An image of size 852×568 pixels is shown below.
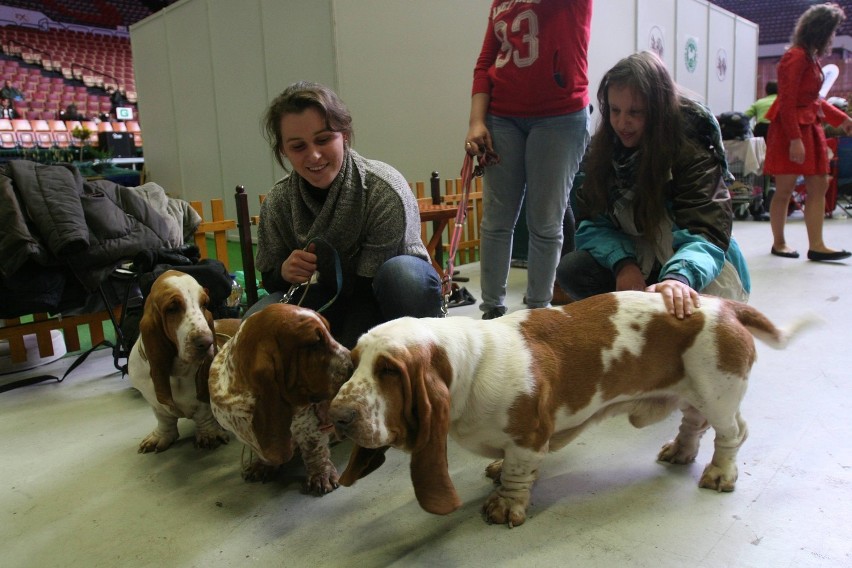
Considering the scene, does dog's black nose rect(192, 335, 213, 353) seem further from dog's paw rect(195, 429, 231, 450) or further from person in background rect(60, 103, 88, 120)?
person in background rect(60, 103, 88, 120)

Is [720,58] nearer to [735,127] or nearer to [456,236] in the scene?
[735,127]

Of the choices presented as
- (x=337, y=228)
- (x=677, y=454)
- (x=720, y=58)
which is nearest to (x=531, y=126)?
(x=337, y=228)

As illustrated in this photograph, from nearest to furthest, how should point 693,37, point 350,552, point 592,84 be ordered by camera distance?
1. point 350,552
2. point 592,84
3. point 693,37

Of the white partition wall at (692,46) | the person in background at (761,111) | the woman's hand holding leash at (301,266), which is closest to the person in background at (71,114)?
the white partition wall at (692,46)

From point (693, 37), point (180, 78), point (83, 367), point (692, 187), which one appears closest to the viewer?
point (692, 187)

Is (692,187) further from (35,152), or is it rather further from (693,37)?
(35,152)

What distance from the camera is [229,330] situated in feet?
6.67

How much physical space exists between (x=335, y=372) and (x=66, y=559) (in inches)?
32.3

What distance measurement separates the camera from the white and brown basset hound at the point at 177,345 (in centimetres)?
178

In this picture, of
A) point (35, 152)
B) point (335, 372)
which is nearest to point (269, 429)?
point (335, 372)

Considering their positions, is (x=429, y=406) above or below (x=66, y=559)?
above

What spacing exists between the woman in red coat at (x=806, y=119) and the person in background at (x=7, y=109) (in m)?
15.5

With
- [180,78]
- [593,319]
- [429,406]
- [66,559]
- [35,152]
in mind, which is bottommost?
[66,559]

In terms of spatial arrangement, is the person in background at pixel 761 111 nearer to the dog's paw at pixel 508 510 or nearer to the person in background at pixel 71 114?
the dog's paw at pixel 508 510
